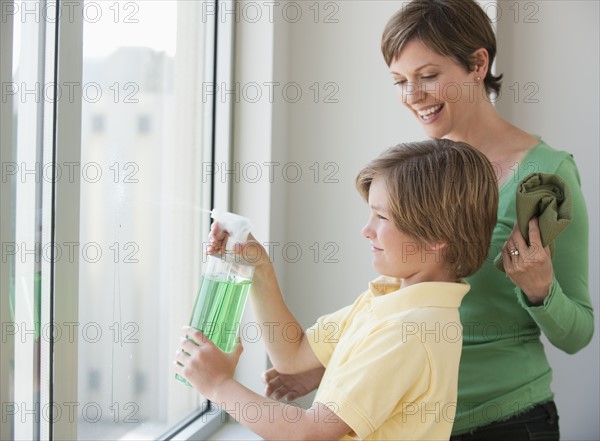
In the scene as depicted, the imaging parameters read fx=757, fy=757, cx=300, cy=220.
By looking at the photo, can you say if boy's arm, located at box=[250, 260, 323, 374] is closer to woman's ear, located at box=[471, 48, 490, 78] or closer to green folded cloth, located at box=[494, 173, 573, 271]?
green folded cloth, located at box=[494, 173, 573, 271]

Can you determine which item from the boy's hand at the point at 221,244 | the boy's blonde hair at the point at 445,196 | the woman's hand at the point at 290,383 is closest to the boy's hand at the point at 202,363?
the boy's hand at the point at 221,244

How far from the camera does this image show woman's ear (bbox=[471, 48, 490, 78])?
55.5 inches

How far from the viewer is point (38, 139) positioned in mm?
1072

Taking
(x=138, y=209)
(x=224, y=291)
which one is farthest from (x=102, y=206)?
(x=224, y=291)

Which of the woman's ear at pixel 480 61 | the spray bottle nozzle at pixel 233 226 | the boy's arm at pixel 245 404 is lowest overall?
the boy's arm at pixel 245 404

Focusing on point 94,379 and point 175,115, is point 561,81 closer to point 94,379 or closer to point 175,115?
point 175,115

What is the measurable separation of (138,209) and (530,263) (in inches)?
28.4

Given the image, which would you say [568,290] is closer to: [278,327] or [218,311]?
[278,327]

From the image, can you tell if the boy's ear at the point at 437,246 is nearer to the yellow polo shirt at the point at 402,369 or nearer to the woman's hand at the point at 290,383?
the yellow polo shirt at the point at 402,369

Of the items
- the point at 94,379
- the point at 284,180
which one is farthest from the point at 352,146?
the point at 94,379

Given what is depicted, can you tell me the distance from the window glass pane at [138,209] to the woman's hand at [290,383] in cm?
29

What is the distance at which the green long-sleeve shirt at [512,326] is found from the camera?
51.9 inches

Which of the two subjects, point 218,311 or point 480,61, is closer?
point 218,311

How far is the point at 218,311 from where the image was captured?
1155mm
